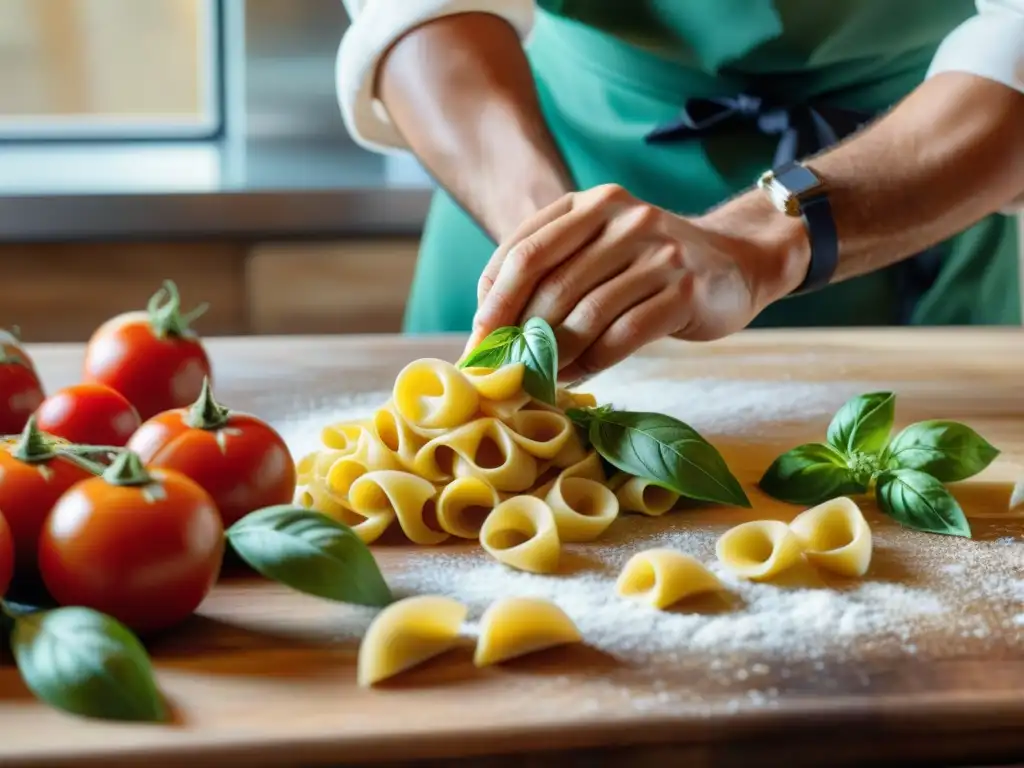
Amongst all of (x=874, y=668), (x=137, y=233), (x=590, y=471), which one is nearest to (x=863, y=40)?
(x=590, y=471)

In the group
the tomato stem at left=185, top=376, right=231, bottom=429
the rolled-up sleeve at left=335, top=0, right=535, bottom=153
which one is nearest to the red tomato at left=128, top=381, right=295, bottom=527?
the tomato stem at left=185, top=376, right=231, bottom=429

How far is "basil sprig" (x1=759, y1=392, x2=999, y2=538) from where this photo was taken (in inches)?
38.0

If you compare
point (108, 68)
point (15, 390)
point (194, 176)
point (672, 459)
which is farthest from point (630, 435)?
point (108, 68)

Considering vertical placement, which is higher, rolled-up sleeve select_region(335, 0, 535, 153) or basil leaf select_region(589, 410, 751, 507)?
rolled-up sleeve select_region(335, 0, 535, 153)

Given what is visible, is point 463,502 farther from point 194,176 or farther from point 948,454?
point 194,176

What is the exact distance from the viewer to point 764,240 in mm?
1171

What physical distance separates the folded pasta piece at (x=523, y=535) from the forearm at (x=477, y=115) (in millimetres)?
Answer: 458

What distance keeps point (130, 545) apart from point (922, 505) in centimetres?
54

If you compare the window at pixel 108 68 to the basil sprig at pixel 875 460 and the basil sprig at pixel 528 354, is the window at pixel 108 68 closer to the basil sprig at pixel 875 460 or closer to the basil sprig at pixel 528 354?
the basil sprig at pixel 528 354

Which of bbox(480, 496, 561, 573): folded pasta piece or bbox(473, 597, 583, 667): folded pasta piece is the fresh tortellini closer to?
bbox(480, 496, 561, 573): folded pasta piece

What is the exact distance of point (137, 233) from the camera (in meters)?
2.09

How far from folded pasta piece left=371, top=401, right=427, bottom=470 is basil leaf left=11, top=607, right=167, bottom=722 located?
32 centimetres

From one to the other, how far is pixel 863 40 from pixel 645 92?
0.25 meters

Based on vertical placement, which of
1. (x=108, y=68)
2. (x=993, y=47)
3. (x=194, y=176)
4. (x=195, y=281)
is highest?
(x=993, y=47)
